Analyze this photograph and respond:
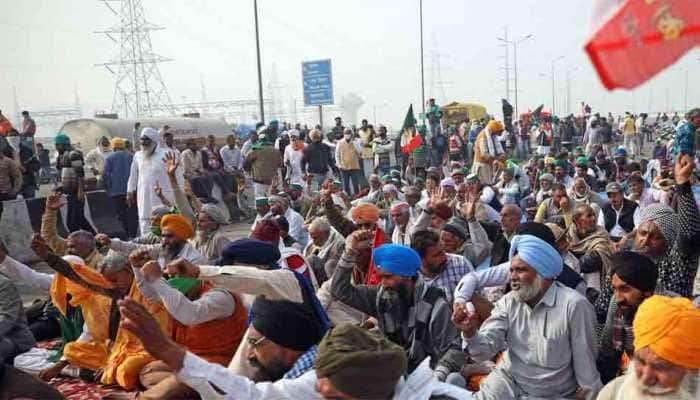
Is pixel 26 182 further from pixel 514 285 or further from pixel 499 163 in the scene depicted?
pixel 514 285

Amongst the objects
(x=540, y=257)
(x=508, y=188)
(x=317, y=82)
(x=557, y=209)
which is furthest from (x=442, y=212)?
(x=317, y=82)

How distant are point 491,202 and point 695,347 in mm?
6019

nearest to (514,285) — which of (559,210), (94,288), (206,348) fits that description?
(206,348)

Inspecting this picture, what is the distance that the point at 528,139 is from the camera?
88.3ft

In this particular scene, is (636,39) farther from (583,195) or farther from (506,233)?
(583,195)

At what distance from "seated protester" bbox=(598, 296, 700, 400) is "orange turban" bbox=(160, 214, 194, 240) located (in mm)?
3625

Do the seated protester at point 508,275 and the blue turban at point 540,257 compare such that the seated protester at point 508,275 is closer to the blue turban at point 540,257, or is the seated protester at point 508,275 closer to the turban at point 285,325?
the blue turban at point 540,257

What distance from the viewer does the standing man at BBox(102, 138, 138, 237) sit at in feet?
35.4

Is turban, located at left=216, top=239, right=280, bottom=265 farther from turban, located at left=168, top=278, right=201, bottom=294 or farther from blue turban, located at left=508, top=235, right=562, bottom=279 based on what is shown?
blue turban, located at left=508, top=235, right=562, bottom=279

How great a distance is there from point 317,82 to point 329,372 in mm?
32231

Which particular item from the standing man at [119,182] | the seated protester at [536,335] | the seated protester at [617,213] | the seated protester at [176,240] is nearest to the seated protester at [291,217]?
the seated protester at [176,240]

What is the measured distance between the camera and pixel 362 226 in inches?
239

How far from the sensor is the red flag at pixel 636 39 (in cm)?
189

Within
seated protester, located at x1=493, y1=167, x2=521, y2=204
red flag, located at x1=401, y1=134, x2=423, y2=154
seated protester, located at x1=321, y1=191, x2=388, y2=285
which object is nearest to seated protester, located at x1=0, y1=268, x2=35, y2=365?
seated protester, located at x1=321, y1=191, x2=388, y2=285
